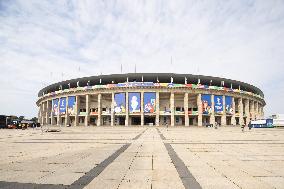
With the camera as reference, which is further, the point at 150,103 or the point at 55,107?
the point at 55,107

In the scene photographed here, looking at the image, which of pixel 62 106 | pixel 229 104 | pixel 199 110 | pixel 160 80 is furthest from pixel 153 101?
pixel 62 106

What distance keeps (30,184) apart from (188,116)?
73.4 meters

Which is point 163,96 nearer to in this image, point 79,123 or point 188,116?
point 188,116

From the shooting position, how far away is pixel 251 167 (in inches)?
350

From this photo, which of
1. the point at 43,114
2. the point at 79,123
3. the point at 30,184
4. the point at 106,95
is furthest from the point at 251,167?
the point at 43,114

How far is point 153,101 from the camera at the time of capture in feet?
245

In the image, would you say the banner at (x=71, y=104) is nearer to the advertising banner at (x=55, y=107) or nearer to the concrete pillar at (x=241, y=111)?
the advertising banner at (x=55, y=107)

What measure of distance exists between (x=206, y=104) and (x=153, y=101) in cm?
1706

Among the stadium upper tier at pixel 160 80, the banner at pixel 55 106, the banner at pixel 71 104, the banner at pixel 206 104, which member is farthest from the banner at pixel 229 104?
the banner at pixel 55 106

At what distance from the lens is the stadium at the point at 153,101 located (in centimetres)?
7512

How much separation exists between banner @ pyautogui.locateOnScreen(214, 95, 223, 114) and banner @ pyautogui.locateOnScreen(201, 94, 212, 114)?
2290 millimetres

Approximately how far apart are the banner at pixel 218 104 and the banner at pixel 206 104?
90.2 inches

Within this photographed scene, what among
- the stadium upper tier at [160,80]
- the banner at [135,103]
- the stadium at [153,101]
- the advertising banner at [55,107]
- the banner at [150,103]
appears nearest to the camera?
the banner at [150,103]

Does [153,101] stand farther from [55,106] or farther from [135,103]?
[55,106]
